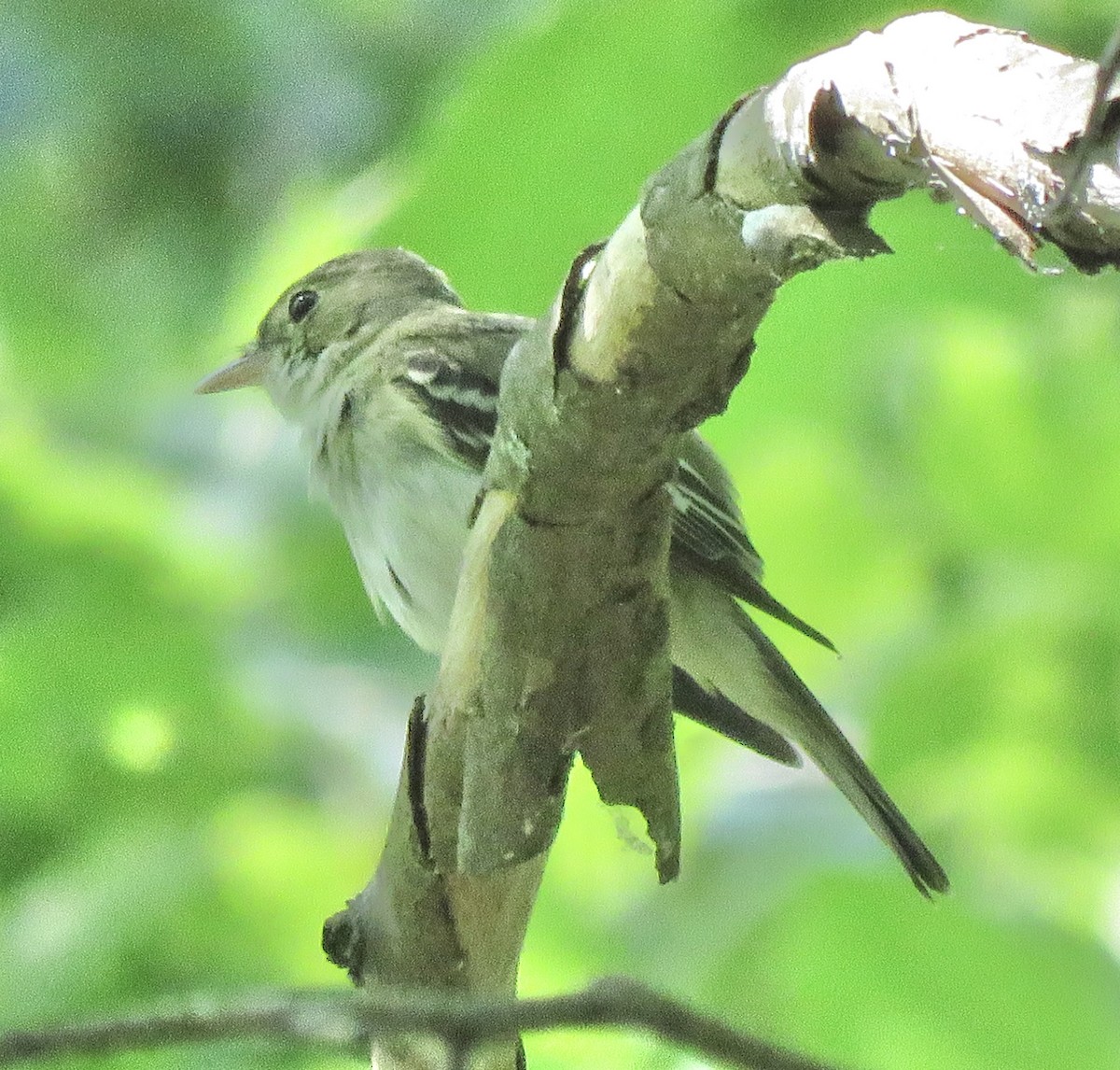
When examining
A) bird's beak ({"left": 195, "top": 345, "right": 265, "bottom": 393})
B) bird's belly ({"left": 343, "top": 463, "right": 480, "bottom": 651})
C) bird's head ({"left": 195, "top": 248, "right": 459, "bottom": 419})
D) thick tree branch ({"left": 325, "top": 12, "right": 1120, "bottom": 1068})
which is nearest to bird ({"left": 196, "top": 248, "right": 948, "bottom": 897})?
bird's belly ({"left": 343, "top": 463, "right": 480, "bottom": 651})

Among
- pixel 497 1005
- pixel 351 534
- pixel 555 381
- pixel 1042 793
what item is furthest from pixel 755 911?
pixel 497 1005

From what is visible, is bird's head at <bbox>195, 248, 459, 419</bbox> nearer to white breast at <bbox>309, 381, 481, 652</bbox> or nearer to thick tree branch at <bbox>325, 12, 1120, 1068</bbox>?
white breast at <bbox>309, 381, 481, 652</bbox>

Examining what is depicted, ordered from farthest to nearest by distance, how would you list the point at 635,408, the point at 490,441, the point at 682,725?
1. the point at 682,725
2. the point at 490,441
3. the point at 635,408

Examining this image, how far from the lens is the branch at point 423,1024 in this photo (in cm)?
64

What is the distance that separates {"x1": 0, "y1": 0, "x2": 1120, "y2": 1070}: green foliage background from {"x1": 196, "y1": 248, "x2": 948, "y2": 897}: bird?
0.34 ft

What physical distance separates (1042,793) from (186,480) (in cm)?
161

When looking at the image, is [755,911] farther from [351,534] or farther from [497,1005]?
[497,1005]

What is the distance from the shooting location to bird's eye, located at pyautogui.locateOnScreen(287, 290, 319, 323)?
9.16 ft

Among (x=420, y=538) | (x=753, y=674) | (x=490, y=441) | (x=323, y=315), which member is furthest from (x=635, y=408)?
(x=323, y=315)

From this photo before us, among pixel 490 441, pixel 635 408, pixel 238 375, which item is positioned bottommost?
pixel 238 375

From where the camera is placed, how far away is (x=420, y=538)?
223 centimetres

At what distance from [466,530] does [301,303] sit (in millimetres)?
845

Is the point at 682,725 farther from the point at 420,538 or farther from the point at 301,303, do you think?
the point at 301,303

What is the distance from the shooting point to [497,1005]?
651 mm
